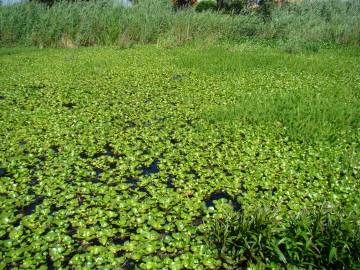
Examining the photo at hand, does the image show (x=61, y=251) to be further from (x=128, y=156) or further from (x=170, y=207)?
(x=128, y=156)

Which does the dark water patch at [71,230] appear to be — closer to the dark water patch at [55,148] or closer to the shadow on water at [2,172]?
the shadow on water at [2,172]

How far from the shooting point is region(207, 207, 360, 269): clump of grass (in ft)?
8.33

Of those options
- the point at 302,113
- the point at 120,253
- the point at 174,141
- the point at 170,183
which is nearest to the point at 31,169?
the point at 170,183

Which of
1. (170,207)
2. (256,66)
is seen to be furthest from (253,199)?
(256,66)

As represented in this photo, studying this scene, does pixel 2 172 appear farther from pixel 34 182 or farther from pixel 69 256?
pixel 69 256

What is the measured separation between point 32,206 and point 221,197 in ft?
6.95

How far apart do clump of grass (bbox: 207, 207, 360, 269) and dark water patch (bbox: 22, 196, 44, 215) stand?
6.34 ft

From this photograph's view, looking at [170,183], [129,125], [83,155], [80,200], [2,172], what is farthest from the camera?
[129,125]

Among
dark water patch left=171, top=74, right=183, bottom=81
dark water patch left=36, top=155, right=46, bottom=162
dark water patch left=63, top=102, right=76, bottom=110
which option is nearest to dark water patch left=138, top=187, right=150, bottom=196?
dark water patch left=36, top=155, right=46, bottom=162

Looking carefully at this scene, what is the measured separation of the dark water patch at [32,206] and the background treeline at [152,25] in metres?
9.53

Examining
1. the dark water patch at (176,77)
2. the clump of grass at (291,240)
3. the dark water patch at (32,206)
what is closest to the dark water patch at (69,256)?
the dark water patch at (32,206)

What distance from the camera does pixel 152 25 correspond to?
1263 cm

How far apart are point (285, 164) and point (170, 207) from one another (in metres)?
1.78

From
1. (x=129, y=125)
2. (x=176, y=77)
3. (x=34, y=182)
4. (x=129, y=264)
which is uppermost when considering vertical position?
(x=176, y=77)
